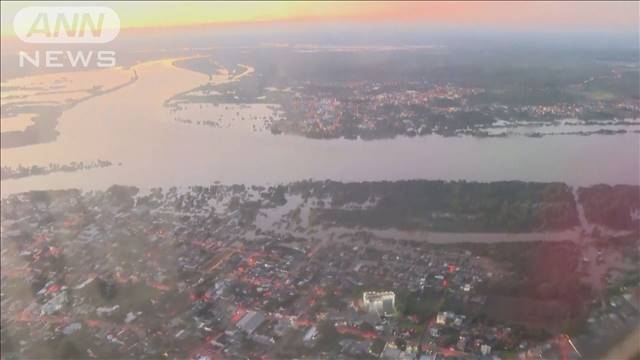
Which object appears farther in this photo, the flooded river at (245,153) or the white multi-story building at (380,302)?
the flooded river at (245,153)

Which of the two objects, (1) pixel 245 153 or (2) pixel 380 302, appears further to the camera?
(1) pixel 245 153

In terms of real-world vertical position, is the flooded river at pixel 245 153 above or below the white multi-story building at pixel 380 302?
above

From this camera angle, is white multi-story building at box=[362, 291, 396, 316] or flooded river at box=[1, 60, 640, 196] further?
flooded river at box=[1, 60, 640, 196]

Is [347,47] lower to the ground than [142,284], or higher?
higher

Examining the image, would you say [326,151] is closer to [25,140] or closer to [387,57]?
[387,57]

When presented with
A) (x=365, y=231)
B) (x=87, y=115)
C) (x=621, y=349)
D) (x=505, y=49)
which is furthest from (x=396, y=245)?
(x=87, y=115)

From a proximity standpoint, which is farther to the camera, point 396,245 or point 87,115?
point 87,115

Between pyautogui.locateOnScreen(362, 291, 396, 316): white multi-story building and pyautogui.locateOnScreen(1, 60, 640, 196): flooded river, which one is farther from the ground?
pyautogui.locateOnScreen(1, 60, 640, 196): flooded river

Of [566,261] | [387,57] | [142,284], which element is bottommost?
[142,284]

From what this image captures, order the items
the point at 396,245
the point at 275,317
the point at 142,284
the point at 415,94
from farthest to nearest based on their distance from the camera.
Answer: the point at 415,94 → the point at 396,245 → the point at 142,284 → the point at 275,317

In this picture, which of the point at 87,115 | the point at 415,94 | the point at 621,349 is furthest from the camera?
the point at 415,94

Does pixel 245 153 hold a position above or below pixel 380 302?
above
